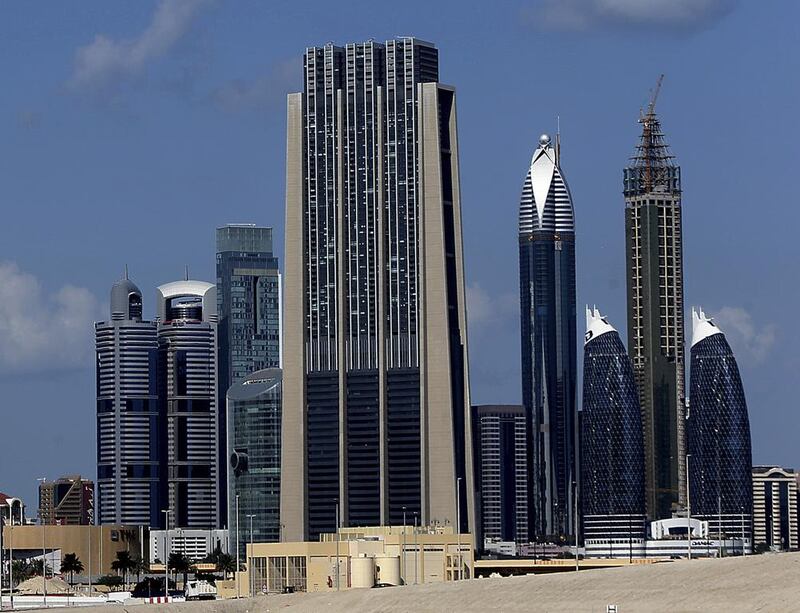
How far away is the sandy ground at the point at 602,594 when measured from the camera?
12225cm

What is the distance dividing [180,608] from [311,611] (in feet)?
31.6

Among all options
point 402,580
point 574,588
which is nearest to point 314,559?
point 402,580

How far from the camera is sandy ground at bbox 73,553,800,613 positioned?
401 feet

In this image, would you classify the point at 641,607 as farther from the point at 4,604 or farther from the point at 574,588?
the point at 4,604

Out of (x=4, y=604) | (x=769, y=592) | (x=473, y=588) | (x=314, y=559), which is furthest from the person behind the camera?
(x=314, y=559)

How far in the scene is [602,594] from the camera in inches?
5118

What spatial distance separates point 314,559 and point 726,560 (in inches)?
2859

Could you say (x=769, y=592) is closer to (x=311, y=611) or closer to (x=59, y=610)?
(x=311, y=611)

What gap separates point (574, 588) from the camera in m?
134

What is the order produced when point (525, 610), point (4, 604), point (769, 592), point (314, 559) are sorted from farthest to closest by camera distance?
point (314, 559) → point (4, 604) → point (525, 610) → point (769, 592)

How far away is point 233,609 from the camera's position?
145 metres

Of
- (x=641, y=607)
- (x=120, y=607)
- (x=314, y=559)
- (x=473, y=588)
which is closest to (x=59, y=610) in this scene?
(x=120, y=607)

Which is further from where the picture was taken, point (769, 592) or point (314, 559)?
point (314, 559)

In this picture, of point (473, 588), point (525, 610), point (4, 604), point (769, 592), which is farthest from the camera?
point (4, 604)
